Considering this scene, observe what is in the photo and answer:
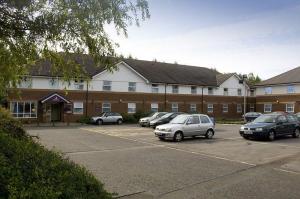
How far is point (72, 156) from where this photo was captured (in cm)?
1477

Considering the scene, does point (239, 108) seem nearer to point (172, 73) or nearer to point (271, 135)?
point (172, 73)

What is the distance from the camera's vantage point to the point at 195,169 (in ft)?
39.6

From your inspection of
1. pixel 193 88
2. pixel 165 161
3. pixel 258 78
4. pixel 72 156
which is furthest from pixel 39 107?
pixel 258 78

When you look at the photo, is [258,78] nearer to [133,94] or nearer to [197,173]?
[133,94]

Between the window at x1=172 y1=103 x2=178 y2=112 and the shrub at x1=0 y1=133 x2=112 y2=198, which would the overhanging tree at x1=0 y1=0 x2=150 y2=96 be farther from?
the window at x1=172 y1=103 x2=178 y2=112

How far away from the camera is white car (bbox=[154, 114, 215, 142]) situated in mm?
21078

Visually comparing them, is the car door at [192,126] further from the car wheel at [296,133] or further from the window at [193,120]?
the car wheel at [296,133]

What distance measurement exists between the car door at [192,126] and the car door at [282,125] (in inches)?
187

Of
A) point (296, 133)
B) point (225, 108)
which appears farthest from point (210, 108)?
point (296, 133)

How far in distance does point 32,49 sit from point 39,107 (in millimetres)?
33846

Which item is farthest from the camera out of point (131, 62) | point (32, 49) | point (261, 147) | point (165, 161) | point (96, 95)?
point (131, 62)

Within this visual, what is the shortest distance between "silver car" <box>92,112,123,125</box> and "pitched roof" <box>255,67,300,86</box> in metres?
26.3

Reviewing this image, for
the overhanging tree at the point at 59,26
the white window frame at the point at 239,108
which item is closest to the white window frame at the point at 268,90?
the white window frame at the point at 239,108

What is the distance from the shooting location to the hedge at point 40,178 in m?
4.74
